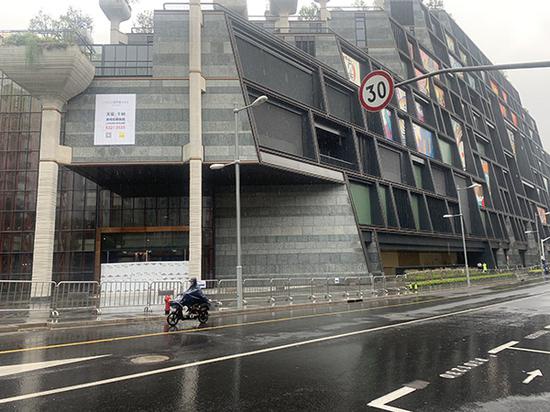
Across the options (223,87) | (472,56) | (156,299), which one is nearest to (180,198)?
(223,87)

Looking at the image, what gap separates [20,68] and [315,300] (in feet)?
71.7

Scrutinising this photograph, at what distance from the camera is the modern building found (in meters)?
24.6

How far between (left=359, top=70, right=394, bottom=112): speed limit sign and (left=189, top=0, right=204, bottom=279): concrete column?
53.9 feet

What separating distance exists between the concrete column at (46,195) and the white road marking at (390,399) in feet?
74.5

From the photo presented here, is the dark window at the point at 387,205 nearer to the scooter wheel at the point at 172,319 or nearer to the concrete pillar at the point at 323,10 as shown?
the concrete pillar at the point at 323,10

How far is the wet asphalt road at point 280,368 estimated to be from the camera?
5.16 m

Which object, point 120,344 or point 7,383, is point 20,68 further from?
point 7,383

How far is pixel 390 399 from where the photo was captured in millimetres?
5250

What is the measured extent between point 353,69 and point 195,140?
69.1 feet

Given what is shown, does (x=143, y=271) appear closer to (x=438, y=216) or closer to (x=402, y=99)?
(x=438, y=216)

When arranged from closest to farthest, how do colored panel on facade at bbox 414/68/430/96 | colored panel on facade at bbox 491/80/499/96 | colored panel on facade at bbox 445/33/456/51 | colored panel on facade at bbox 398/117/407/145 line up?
colored panel on facade at bbox 398/117/407/145, colored panel on facade at bbox 414/68/430/96, colored panel on facade at bbox 445/33/456/51, colored panel on facade at bbox 491/80/499/96

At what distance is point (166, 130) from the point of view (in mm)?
24984

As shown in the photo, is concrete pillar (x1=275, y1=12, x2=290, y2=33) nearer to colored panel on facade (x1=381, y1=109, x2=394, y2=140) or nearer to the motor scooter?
colored panel on facade (x1=381, y1=109, x2=394, y2=140)

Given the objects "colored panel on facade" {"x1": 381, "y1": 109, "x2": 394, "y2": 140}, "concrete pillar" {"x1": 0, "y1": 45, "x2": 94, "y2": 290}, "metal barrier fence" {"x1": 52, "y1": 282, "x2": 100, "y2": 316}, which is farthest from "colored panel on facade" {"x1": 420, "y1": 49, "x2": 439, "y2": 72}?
"metal barrier fence" {"x1": 52, "y1": 282, "x2": 100, "y2": 316}
